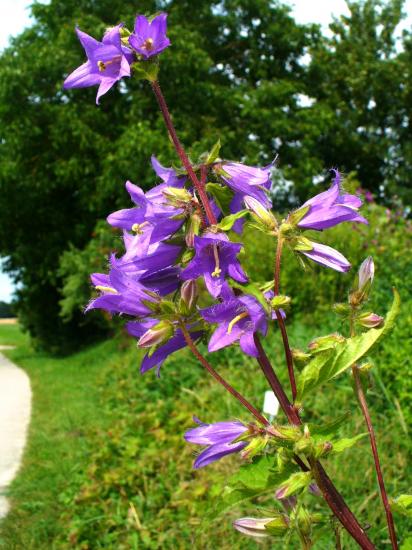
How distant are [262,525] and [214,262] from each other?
59 centimetres

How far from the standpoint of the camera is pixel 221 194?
4.04 feet

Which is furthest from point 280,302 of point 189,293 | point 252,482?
point 252,482

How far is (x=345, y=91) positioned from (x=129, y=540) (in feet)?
77.2

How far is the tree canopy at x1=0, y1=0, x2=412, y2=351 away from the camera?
15.9 metres

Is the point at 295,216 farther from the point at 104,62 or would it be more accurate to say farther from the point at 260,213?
the point at 104,62

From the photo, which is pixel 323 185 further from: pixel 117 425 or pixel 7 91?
pixel 117 425

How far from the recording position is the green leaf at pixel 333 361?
118cm

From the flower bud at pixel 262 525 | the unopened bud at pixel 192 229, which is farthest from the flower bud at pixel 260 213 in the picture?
the flower bud at pixel 262 525

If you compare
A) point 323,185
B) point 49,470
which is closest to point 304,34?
point 323,185

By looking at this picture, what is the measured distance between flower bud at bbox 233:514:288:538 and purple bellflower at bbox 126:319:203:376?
398mm

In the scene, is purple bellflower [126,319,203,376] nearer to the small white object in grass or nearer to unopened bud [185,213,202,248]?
unopened bud [185,213,202,248]

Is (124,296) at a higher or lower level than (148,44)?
lower

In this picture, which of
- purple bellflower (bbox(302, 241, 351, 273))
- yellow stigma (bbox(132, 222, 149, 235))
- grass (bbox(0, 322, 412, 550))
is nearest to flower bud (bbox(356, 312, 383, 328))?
purple bellflower (bbox(302, 241, 351, 273))

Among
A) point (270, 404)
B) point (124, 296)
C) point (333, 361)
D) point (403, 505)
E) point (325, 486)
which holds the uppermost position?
point (124, 296)
